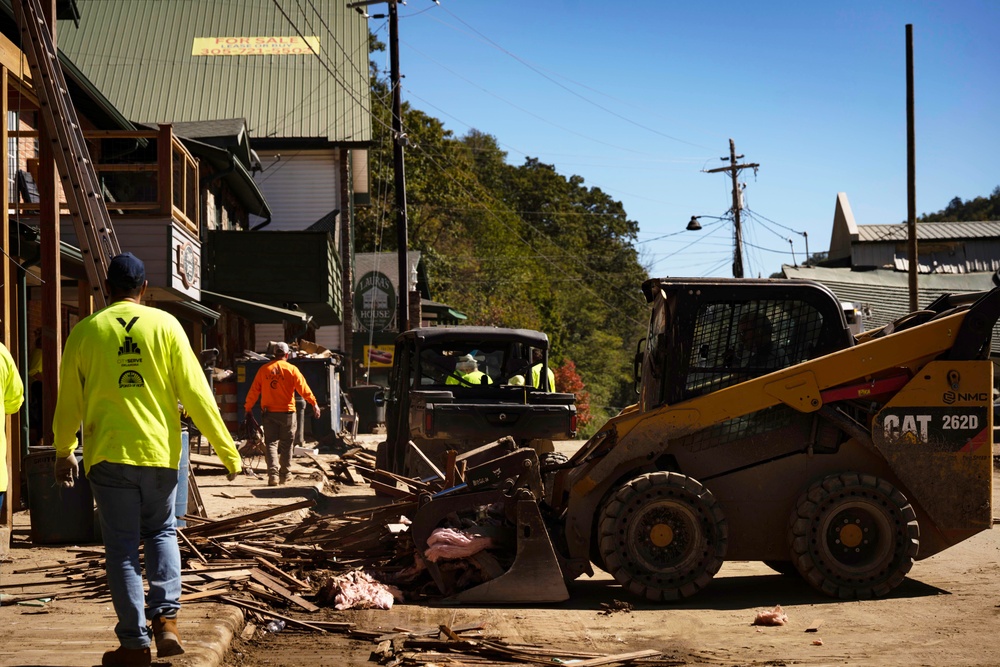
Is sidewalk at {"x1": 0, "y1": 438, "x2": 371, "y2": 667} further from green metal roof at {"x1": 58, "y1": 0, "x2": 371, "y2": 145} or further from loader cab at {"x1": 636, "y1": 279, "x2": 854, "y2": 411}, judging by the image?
green metal roof at {"x1": 58, "y1": 0, "x2": 371, "y2": 145}

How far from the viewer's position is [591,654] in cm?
604

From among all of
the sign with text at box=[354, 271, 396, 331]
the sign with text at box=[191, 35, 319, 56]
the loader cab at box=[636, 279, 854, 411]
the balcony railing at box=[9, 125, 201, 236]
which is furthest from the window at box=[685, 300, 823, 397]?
the sign with text at box=[191, 35, 319, 56]

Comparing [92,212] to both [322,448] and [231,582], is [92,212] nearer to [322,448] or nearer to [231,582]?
[231,582]

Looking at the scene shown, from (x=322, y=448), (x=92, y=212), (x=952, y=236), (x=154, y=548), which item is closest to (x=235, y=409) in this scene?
(x=322, y=448)

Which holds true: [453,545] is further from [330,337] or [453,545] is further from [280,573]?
[330,337]

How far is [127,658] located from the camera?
16.8 feet

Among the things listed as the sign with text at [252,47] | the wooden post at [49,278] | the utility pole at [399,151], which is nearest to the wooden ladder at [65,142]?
the wooden post at [49,278]

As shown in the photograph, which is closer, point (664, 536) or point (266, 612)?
point (266, 612)

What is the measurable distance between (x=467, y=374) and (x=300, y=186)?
23.9 meters

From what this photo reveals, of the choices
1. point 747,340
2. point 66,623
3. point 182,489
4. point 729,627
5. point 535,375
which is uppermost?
point 747,340

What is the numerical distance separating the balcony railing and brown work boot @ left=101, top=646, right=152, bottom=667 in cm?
848

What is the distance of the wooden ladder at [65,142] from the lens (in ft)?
34.2

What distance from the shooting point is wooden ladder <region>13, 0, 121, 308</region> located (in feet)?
34.2

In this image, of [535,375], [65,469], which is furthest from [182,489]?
[535,375]
